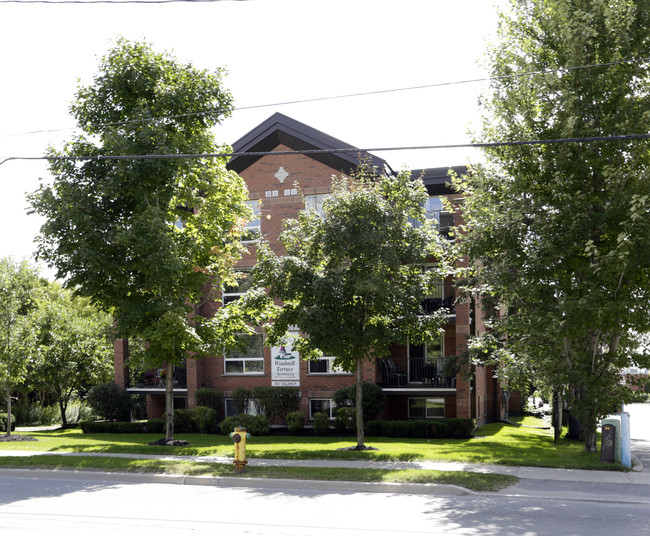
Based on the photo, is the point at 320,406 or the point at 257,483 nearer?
the point at 257,483

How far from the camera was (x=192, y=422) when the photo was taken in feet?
87.9

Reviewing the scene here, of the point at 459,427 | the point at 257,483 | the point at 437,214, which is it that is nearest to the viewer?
the point at 257,483

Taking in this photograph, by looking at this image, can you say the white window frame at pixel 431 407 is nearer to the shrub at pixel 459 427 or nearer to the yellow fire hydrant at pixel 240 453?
the shrub at pixel 459 427

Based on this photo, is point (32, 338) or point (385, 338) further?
Result: point (32, 338)

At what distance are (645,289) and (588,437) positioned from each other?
410 cm

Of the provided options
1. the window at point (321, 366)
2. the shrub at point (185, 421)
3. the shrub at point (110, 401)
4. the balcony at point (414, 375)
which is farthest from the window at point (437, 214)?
the shrub at point (110, 401)

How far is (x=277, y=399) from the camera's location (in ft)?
87.2

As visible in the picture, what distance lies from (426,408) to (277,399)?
5.85 meters

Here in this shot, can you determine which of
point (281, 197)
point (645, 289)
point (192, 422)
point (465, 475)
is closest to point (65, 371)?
point (192, 422)

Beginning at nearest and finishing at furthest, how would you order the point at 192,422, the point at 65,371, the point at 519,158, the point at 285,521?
1. the point at 285,521
2. the point at 519,158
3. the point at 192,422
4. the point at 65,371

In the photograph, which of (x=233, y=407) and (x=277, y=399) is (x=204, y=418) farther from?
(x=277, y=399)

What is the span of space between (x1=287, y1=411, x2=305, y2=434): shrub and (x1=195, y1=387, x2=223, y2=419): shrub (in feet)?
11.6

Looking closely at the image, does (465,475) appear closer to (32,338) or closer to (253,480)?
(253,480)

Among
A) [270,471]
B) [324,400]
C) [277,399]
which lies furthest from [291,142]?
[270,471]
